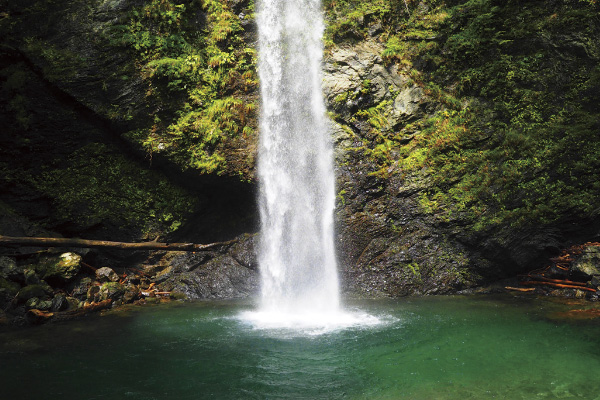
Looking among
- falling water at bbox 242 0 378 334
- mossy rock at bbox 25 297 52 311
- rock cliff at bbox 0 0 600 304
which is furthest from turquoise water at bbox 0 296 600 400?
rock cliff at bbox 0 0 600 304

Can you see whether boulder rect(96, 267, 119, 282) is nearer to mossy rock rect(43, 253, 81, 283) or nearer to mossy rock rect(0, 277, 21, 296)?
mossy rock rect(43, 253, 81, 283)

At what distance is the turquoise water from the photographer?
380 centimetres

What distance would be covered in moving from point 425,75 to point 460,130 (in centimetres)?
181

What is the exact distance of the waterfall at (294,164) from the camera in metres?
8.80

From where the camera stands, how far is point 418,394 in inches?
144

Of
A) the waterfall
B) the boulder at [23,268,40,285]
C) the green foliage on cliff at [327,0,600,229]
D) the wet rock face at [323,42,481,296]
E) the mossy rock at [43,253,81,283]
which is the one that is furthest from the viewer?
the waterfall

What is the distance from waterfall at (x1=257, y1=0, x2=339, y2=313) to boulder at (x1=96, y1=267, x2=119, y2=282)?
11.2ft

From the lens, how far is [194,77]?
9.52m

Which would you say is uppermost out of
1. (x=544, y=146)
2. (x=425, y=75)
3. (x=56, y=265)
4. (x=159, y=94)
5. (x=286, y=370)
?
(x=425, y=75)

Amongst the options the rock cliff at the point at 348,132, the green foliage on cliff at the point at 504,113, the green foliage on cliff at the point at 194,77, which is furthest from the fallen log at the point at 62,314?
the green foliage on cliff at the point at 504,113

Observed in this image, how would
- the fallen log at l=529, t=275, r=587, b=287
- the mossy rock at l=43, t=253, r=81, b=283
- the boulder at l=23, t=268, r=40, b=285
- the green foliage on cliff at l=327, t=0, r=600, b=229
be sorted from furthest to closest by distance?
the green foliage on cliff at l=327, t=0, r=600, b=229
the mossy rock at l=43, t=253, r=81, b=283
the fallen log at l=529, t=275, r=587, b=287
the boulder at l=23, t=268, r=40, b=285

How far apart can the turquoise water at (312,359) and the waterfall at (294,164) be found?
2.18 meters

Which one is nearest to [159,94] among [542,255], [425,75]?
[425,75]

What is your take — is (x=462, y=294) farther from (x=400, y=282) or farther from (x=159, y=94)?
(x=159, y=94)
